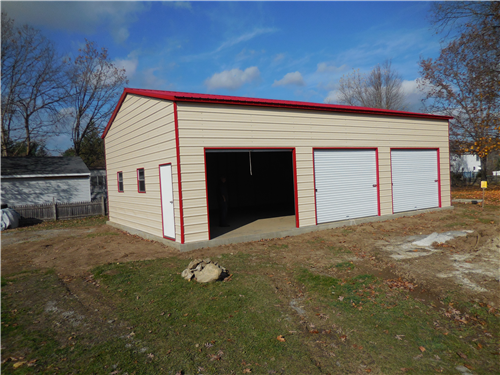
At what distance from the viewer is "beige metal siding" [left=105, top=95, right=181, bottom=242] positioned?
358 inches

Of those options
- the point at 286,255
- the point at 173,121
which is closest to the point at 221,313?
the point at 286,255

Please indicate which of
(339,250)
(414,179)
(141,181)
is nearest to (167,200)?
(141,181)

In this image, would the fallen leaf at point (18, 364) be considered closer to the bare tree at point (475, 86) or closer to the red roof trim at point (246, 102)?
the red roof trim at point (246, 102)

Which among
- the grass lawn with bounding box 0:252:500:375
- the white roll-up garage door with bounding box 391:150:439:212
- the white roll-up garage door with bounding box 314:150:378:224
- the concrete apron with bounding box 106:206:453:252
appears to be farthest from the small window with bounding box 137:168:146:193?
the white roll-up garage door with bounding box 391:150:439:212

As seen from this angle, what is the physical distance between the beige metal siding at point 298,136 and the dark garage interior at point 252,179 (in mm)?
6767

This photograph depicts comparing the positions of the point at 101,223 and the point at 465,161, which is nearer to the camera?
the point at 101,223

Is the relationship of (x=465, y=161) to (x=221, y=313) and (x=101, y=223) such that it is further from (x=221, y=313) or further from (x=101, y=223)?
(x=221, y=313)

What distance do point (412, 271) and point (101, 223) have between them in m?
14.6

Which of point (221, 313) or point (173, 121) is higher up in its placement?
point (173, 121)

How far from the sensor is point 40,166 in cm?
2058

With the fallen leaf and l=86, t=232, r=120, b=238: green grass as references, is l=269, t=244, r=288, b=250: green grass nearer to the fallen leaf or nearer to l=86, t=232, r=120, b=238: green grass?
the fallen leaf

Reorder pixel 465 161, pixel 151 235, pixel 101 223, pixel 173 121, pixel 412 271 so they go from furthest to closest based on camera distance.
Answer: pixel 465 161 → pixel 101 223 → pixel 151 235 → pixel 173 121 → pixel 412 271

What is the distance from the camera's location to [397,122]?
12.8m

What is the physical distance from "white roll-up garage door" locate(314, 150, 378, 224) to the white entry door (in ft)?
15.6
